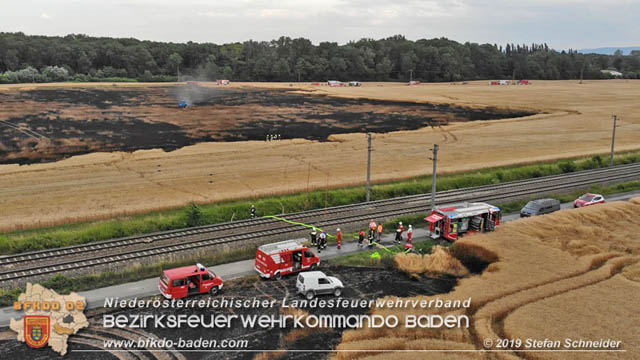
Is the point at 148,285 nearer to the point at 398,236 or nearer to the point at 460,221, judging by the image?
the point at 398,236

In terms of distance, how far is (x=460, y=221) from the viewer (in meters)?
35.3

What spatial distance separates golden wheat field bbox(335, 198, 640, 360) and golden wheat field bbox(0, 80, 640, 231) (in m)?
20.2

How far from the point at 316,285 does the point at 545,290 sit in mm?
10938

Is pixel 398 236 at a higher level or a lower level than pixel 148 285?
higher

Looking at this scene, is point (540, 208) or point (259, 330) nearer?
point (259, 330)

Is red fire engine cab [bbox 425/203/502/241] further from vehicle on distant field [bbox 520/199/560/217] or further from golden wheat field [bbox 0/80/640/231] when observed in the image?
golden wheat field [bbox 0/80/640/231]

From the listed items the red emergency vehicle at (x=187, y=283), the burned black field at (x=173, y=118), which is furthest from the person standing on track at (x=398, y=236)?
the burned black field at (x=173, y=118)

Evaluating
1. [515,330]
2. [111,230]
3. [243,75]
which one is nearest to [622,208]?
[515,330]

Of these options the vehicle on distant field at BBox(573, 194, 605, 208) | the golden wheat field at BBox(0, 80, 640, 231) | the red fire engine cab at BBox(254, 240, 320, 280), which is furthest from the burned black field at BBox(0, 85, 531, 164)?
the red fire engine cab at BBox(254, 240, 320, 280)

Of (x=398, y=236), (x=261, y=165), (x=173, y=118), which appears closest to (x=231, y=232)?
(x=398, y=236)

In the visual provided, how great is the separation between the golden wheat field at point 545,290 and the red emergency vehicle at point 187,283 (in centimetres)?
771

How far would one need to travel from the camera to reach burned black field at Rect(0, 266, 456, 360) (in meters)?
21.7

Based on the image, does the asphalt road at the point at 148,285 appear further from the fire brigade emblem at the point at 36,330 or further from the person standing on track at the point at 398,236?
the fire brigade emblem at the point at 36,330

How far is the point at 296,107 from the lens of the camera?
371ft
